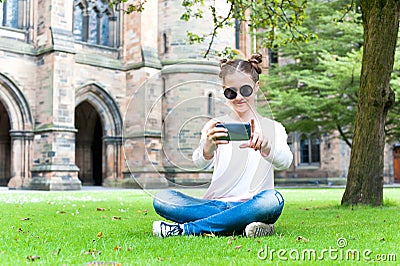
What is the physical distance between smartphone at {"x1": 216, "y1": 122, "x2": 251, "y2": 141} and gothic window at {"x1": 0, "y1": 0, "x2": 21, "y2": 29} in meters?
18.4

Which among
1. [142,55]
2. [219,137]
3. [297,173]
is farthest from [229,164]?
[297,173]

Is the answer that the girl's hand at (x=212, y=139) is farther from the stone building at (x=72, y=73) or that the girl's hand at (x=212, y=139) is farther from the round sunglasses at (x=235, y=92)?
the stone building at (x=72, y=73)

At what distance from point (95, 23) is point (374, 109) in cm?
1710

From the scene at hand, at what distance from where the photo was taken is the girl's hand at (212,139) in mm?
3410

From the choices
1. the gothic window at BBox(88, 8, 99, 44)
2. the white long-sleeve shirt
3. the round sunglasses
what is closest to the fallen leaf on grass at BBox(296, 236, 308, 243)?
the white long-sleeve shirt

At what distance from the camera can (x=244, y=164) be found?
3.69 meters

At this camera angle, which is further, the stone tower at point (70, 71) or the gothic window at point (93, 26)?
the gothic window at point (93, 26)

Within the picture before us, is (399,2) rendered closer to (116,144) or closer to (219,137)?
(219,137)

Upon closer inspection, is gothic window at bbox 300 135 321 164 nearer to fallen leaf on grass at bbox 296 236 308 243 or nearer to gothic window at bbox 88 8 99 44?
gothic window at bbox 88 8 99 44

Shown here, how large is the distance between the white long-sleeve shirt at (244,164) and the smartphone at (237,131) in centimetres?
7

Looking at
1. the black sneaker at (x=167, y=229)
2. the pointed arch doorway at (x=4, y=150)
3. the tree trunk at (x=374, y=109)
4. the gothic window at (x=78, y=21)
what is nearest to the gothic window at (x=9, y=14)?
the gothic window at (x=78, y=21)

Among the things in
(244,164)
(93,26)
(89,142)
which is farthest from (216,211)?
(89,142)

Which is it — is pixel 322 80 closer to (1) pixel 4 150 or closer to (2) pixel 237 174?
(1) pixel 4 150

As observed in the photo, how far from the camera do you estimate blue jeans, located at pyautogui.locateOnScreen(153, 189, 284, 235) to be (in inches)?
150
